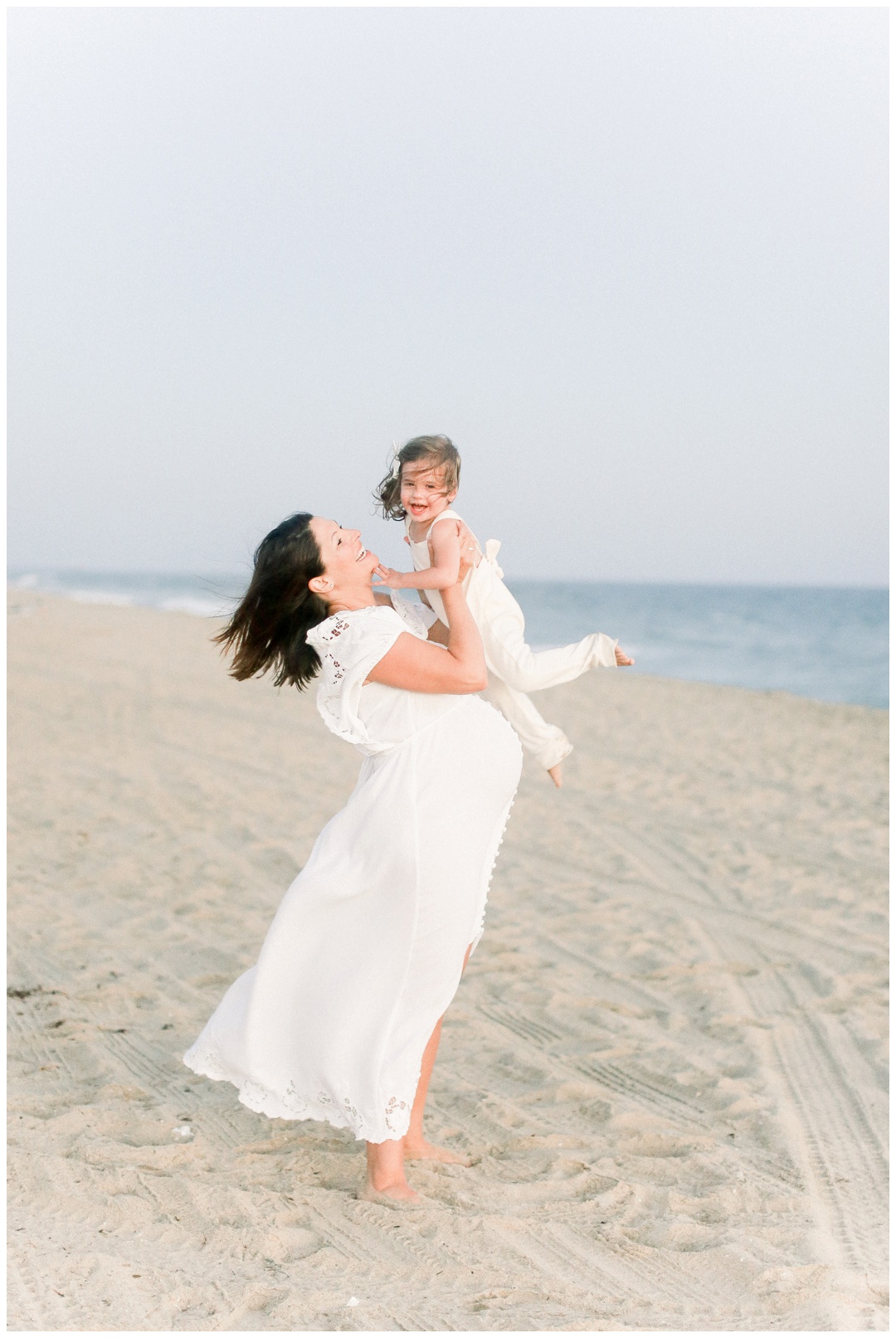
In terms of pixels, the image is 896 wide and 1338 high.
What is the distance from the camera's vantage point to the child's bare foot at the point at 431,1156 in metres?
3.45

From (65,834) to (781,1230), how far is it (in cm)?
585

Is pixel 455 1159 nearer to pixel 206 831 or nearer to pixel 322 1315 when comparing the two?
pixel 322 1315

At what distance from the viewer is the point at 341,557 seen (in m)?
3.05

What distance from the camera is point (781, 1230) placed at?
10.3ft

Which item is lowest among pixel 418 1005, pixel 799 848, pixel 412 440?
pixel 799 848

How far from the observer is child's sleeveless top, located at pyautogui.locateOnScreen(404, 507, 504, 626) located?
325 cm

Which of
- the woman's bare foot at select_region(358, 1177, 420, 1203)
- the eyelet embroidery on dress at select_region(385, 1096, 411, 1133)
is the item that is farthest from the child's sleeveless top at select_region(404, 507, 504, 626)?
the woman's bare foot at select_region(358, 1177, 420, 1203)

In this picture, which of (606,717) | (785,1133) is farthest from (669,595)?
(785,1133)

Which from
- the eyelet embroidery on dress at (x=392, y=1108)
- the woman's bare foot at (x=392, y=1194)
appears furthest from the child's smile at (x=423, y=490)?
the woman's bare foot at (x=392, y=1194)

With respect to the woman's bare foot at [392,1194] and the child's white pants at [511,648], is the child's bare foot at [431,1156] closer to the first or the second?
the woman's bare foot at [392,1194]

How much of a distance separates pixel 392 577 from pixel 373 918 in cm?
98

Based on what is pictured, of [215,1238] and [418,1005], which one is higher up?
[418,1005]

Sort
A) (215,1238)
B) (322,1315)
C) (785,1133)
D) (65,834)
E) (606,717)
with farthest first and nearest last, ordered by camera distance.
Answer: (606,717) < (65,834) < (785,1133) < (215,1238) < (322,1315)

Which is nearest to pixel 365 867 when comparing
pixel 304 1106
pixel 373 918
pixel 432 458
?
pixel 373 918
